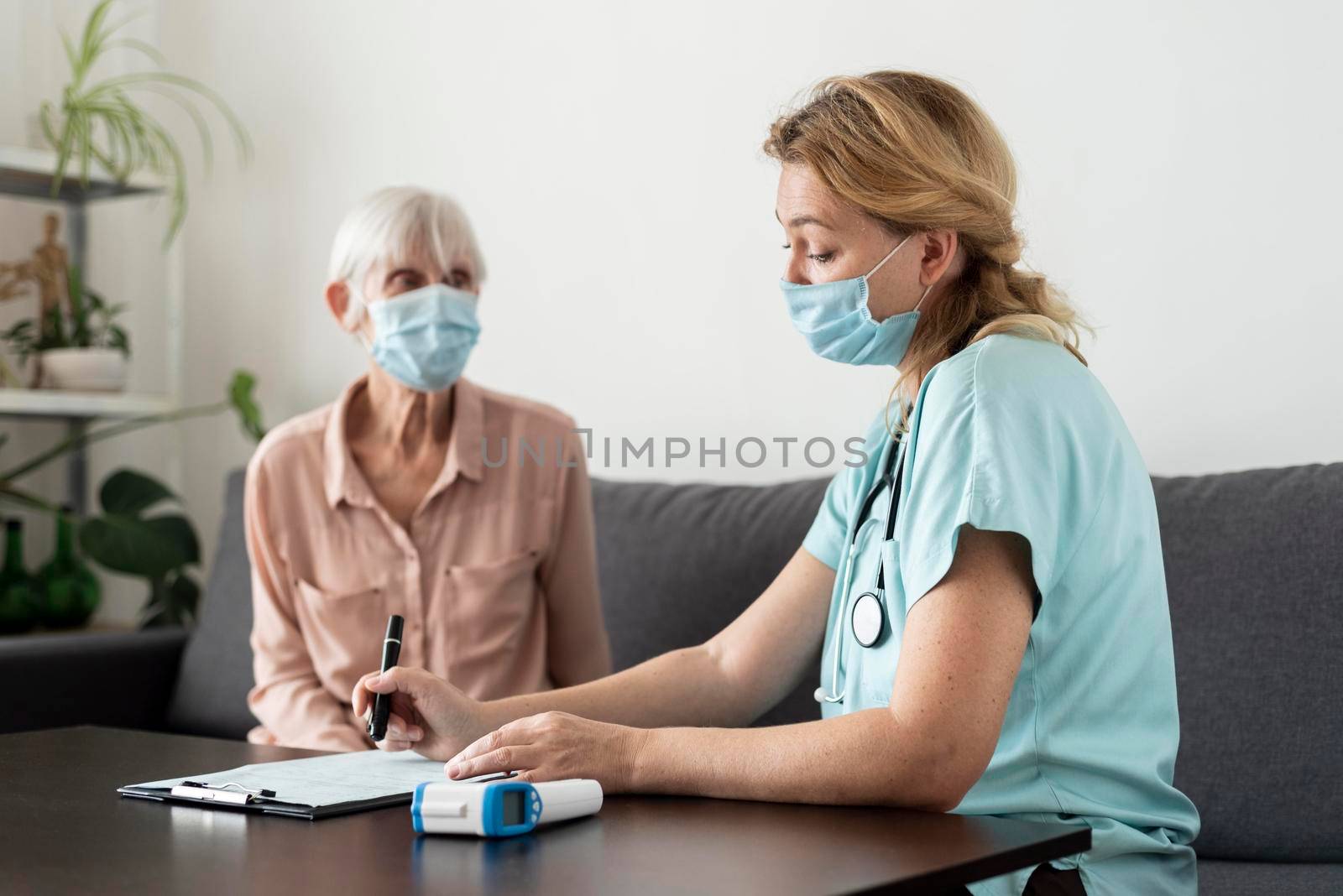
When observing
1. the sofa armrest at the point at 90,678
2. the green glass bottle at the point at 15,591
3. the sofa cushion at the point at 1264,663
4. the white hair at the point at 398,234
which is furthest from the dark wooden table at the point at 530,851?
the green glass bottle at the point at 15,591

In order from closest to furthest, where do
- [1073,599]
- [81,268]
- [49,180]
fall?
[1073,599]
[49,180]
[81,268]

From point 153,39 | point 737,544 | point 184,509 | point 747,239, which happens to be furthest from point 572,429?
point 153,39

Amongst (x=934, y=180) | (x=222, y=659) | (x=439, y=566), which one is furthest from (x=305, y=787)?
(x=222, y=659)

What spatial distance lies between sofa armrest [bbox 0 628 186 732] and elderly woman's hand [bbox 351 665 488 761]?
1419mm

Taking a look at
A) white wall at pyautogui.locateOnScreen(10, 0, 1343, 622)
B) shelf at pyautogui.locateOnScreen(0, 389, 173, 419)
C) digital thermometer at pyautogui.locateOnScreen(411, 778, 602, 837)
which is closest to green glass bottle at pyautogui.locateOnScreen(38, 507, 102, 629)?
shelf at pyautogui.locateOnScreen(0, 389, 173, 419)

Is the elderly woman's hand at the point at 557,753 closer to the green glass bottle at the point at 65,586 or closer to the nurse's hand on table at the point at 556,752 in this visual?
the nurse's hand on table at the point at 556,752

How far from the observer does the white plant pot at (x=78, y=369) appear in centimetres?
301

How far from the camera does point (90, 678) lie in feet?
8.07

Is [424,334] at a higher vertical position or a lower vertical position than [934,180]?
lower

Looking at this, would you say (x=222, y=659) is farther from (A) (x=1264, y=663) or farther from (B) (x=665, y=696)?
(A) (x=1264, y=663)

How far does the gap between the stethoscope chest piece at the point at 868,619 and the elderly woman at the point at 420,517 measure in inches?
35.9

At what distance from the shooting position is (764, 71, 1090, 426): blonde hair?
1240 mm

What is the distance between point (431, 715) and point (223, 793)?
21 cm

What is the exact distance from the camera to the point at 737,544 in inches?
82.7
